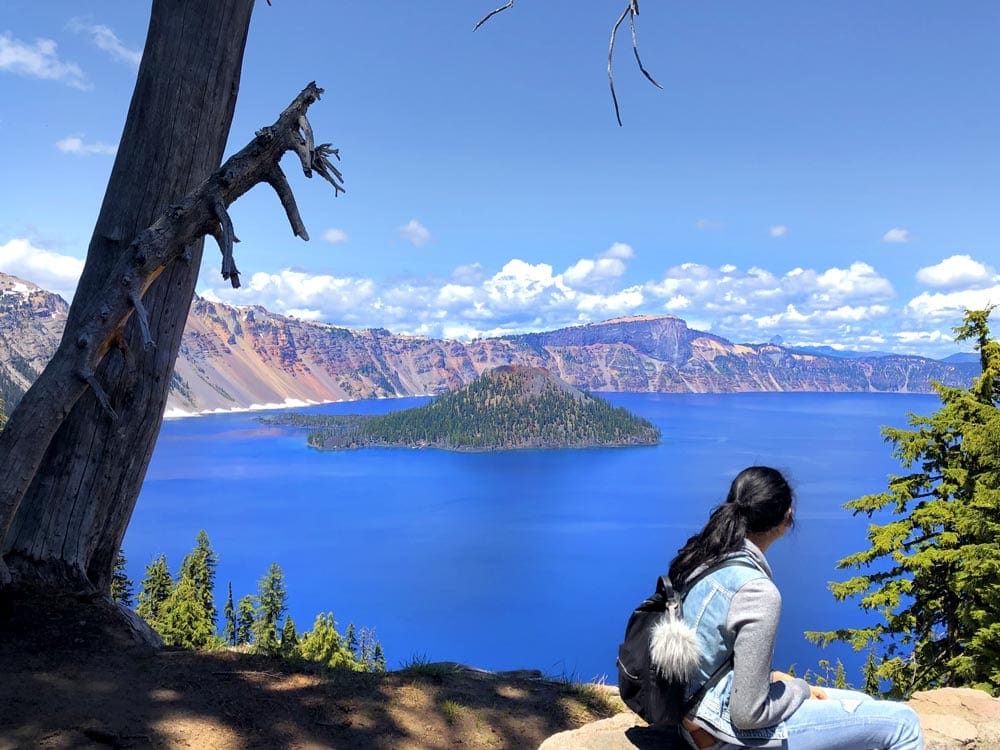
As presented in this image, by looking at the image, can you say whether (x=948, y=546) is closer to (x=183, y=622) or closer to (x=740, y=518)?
(x=740, y=518)

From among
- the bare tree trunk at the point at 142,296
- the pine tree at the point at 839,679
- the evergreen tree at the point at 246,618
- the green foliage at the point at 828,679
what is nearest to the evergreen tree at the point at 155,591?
the evergreen tree at the point at 246,618

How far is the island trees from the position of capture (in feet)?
11.6

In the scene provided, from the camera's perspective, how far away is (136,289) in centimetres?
357

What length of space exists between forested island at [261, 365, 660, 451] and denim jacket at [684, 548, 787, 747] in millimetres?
130631

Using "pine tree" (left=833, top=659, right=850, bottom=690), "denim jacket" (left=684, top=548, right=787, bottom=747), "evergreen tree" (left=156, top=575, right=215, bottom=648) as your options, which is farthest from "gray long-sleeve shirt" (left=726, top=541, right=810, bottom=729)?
"evergreen tree" (left=156, top=575, right=215, bottom=648)

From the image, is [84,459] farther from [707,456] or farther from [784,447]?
[784,447]

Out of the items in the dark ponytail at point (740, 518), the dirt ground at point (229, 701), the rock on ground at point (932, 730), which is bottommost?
the dirt ground at point (229, 701)

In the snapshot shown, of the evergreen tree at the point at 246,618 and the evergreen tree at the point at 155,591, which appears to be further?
the evergreen tree at the point at 246,618

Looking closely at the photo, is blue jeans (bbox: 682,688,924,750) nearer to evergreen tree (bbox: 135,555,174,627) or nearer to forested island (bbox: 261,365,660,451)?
evergreen tree (bbox: 135,555,174,627)

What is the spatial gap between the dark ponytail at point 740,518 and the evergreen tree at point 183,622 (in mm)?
21723

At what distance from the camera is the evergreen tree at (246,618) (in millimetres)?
29553

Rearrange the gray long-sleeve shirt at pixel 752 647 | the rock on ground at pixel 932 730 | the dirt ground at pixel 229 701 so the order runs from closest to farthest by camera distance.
A: the gray long-sleeve shirt at pixel 752 647 → the rock on ground at pixel 932 730 → the dirt ground at pixel 229 701

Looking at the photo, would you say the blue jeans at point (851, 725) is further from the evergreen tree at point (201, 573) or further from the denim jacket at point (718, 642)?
the evergreen tree at point (201, 573)

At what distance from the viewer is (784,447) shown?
11381 centimetres
